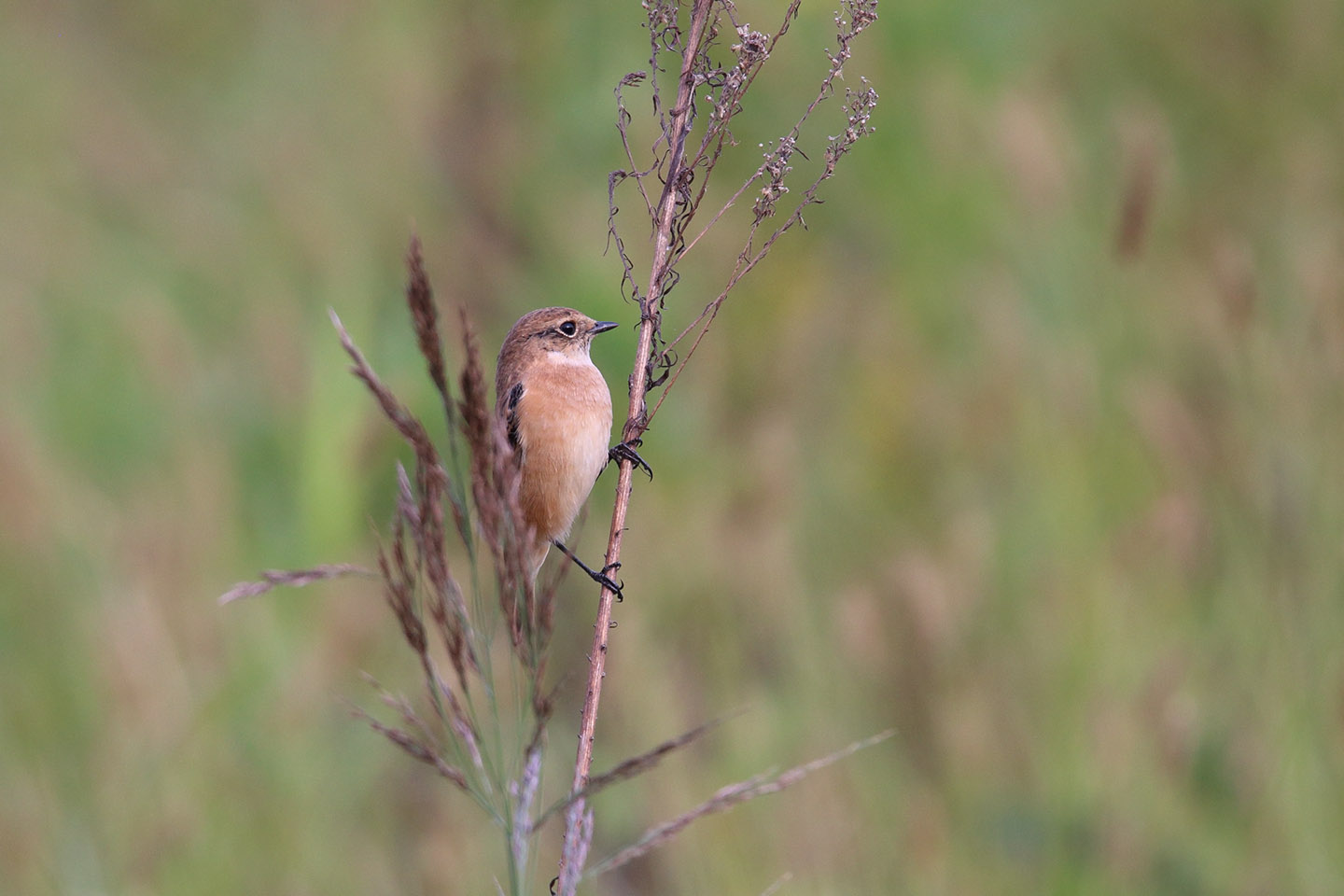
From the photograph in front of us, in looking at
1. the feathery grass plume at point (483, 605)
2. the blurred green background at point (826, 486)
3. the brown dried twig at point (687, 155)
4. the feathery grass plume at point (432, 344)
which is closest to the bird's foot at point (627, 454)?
the brown dried twig at point (687, 155)

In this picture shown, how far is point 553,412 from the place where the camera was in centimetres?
312

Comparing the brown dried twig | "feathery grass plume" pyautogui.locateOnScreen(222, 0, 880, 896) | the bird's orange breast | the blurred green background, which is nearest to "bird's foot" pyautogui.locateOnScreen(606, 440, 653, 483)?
the bird's orange breast

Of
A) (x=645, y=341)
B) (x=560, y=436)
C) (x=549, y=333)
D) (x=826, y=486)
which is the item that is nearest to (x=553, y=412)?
(x=560, y=436)

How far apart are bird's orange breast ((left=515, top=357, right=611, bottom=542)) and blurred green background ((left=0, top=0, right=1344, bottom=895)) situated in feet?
2.78

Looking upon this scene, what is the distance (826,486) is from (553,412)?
1.86m

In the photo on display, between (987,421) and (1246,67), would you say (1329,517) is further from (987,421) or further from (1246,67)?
(1246,67)

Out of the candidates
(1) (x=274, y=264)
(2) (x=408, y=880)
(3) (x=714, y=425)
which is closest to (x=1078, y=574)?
(3) (x=714, y=425)

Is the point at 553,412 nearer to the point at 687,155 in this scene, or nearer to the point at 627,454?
the point at 627,454

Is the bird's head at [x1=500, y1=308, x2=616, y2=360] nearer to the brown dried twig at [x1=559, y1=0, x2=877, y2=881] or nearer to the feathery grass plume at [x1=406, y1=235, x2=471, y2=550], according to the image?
the brown dried twig at [x1=559, y1=0, x2=877, y2=881]

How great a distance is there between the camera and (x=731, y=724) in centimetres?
393

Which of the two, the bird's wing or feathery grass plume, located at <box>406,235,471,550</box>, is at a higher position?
the bird's wing

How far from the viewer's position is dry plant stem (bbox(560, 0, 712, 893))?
5.75 ft

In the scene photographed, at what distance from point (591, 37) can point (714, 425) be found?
1655 millimetres

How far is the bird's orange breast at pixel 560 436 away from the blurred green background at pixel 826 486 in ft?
2.78
